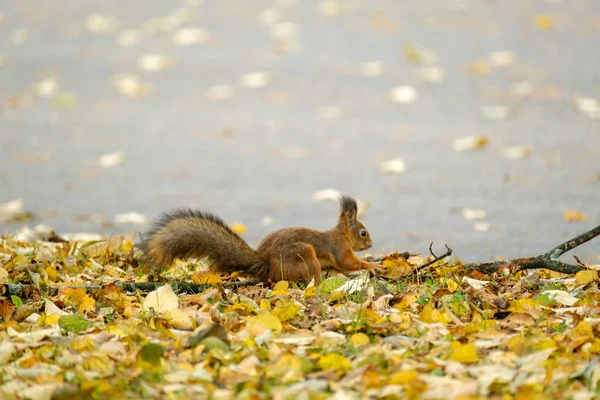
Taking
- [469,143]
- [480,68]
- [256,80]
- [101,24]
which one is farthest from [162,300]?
[101,24]

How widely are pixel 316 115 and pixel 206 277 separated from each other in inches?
206

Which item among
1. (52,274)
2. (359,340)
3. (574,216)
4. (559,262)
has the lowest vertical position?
(574,216)

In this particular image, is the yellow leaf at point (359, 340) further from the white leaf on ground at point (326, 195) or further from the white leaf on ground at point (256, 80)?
the white leaf on ground at point (256, 80)

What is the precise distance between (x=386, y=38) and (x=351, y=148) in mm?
2806

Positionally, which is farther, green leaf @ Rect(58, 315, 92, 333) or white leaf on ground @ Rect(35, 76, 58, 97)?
white leaf on ground @ Rect(35, 76, 58, 97)

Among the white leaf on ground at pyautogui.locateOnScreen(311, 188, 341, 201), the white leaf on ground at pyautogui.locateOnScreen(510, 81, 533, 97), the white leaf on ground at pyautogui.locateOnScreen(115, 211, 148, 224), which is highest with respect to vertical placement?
the white leaf on ground at pyautogui.locateOnScreen(510, 81, 533, 97)

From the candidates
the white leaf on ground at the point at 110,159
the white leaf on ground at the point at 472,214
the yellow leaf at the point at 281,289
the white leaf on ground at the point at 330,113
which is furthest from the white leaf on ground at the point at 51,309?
the white leaf on ground at the point at 330,113

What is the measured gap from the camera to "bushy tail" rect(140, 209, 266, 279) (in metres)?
4.31

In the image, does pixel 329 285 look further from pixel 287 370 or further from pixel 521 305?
pixel 287 370

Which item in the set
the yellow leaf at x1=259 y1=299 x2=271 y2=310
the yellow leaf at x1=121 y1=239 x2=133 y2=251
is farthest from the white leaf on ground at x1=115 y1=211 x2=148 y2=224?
the yellow leaf at x1=259 y1=299 x2=271 y2=310

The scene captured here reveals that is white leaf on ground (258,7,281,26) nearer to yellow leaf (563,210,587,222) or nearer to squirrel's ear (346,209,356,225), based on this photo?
yellow leaf (563,210,587,222)

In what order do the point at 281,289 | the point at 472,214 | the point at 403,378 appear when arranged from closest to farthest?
the point at 403,378 < the point at 281,289 < the point at 472,214

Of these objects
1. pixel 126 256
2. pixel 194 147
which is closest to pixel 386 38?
pixel 194 147

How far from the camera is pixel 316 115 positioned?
9508 mm
